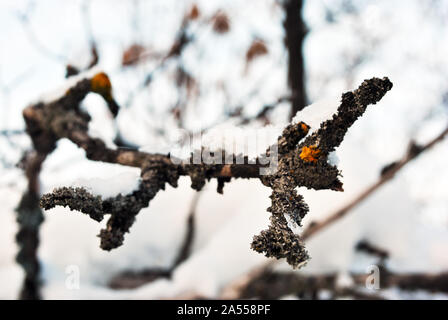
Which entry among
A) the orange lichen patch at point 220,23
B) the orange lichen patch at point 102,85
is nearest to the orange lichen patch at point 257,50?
the orange lichen patch at point 220,23

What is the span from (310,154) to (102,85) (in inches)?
35.5

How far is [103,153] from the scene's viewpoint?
0.97m

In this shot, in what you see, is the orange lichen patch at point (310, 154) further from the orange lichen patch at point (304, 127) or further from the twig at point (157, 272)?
the twig at point (157, 272)

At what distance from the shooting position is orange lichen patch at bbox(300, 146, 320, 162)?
576mm

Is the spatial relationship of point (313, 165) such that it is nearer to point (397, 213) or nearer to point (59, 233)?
point (397, 213)

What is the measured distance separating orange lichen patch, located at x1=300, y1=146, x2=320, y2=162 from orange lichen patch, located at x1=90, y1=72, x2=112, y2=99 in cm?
85

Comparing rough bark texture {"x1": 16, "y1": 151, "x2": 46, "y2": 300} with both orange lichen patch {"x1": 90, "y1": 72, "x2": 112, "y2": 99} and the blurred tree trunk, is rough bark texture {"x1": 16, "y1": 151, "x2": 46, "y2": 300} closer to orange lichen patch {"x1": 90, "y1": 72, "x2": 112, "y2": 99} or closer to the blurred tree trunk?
orange lichen patch {"x1": 90, "y1": 72, "x2": 112, "y2": 99}

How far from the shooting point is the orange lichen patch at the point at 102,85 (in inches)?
45.6

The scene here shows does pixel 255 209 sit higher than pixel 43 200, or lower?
higher
